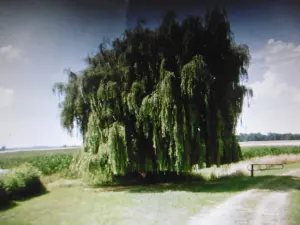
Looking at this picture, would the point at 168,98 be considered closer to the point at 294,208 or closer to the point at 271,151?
the point at 294,208

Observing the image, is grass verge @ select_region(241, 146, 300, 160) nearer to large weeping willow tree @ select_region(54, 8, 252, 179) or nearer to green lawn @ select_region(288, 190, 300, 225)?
large weeping willow tree @ select_region(54, 8, 252, 179)

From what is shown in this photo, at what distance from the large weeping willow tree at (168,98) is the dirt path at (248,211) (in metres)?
3.43

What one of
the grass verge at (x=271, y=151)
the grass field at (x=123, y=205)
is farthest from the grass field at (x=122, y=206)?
the grass verge at (x=271, y=151)

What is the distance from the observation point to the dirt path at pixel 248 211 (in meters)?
6.60

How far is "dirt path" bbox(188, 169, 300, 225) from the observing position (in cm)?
660

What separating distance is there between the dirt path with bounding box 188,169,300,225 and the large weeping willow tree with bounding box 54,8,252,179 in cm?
343

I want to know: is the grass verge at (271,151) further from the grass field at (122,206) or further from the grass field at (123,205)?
the grass field at (122,206)

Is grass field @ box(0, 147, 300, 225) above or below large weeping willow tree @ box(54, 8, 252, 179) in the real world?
below

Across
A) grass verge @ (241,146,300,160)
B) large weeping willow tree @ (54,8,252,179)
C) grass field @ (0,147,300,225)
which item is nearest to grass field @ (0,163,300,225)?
grass field @ (0,147,300,225)

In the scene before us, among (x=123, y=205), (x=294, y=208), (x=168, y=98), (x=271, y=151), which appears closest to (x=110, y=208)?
(x=123, y=205)

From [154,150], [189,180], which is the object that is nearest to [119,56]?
[154,150]

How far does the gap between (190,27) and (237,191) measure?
332 inches

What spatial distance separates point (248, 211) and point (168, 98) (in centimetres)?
583

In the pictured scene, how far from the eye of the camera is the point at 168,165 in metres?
12.0
